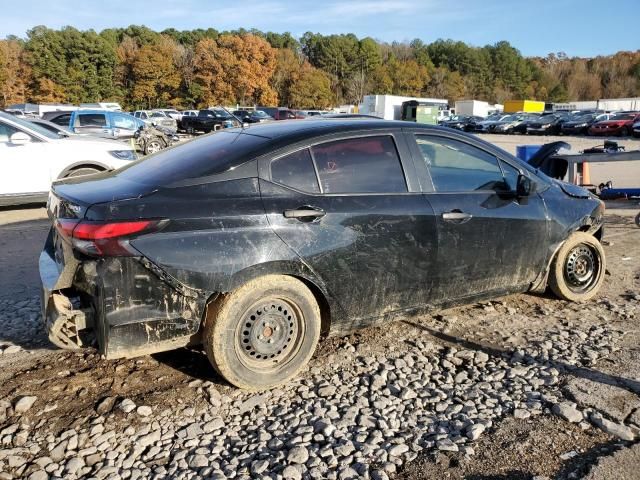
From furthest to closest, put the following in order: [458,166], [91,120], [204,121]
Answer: [204,121]
[91,120]
[458,166]

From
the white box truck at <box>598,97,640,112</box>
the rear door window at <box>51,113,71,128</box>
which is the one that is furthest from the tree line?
the rear door window at <box>51,113,71,128</box>

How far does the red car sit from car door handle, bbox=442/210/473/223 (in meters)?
36.1

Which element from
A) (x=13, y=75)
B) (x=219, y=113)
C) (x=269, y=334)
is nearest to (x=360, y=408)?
(x=269, y=334)

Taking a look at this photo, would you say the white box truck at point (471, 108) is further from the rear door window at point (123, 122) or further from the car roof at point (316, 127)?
the car roof at point (316, 127)

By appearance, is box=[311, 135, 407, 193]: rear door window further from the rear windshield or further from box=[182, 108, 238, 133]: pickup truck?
box=[182, 108, 238, 133]: pickup truck

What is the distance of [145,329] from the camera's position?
9.76ft

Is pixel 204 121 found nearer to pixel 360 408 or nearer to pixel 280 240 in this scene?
pixel 280 240

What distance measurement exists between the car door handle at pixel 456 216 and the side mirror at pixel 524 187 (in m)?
0.57

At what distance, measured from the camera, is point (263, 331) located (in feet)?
10.8

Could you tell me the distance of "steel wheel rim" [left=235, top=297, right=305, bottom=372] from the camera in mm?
3243

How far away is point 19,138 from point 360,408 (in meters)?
7.47

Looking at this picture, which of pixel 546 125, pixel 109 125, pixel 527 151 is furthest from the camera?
pixel 546 125

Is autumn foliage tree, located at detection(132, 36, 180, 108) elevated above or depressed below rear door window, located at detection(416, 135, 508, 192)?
above

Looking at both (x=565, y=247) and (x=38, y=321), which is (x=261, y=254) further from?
(x=565, y=247)
